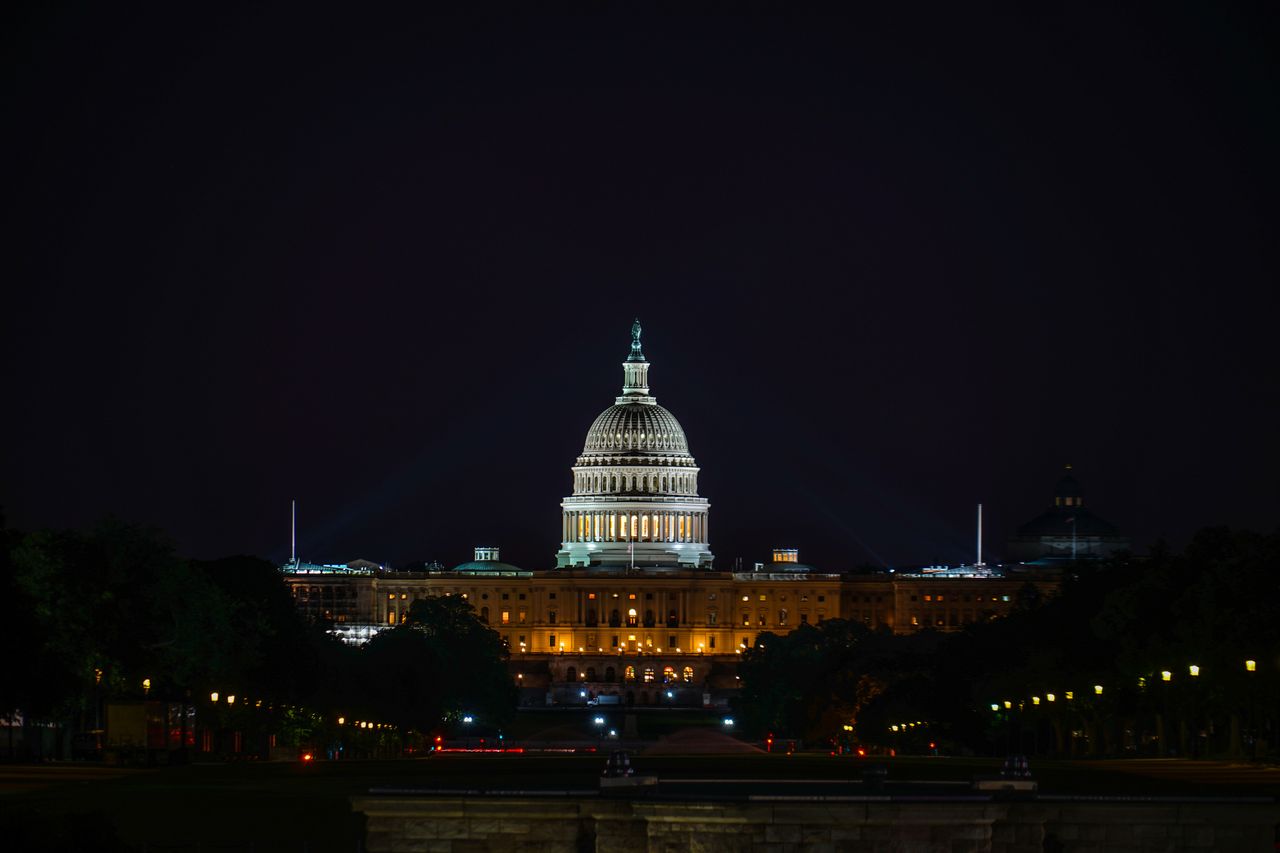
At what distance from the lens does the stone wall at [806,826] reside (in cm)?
3712

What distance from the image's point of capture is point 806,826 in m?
37.1

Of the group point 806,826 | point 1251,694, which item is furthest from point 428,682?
point 806,826

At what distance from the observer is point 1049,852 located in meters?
39.3

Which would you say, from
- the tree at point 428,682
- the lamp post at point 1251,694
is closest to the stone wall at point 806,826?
the lamp post at point 1251,694

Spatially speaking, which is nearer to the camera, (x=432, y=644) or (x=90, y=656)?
(x=90, y=656)

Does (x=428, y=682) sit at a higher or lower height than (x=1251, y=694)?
higher

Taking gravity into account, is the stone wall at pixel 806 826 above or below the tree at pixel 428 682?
below

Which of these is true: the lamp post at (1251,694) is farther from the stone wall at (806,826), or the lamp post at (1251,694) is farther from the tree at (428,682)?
the tree at (428,682)

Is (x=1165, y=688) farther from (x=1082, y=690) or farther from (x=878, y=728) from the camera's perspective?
(x=878, y=728)

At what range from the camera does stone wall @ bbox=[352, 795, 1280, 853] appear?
3712cm

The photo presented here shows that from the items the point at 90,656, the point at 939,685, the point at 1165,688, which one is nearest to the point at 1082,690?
the point at 1165,688

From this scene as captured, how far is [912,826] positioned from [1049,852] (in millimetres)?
3058

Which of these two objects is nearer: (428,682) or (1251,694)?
(1251,694)

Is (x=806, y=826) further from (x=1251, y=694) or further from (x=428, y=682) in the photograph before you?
(x=428, y=682)
